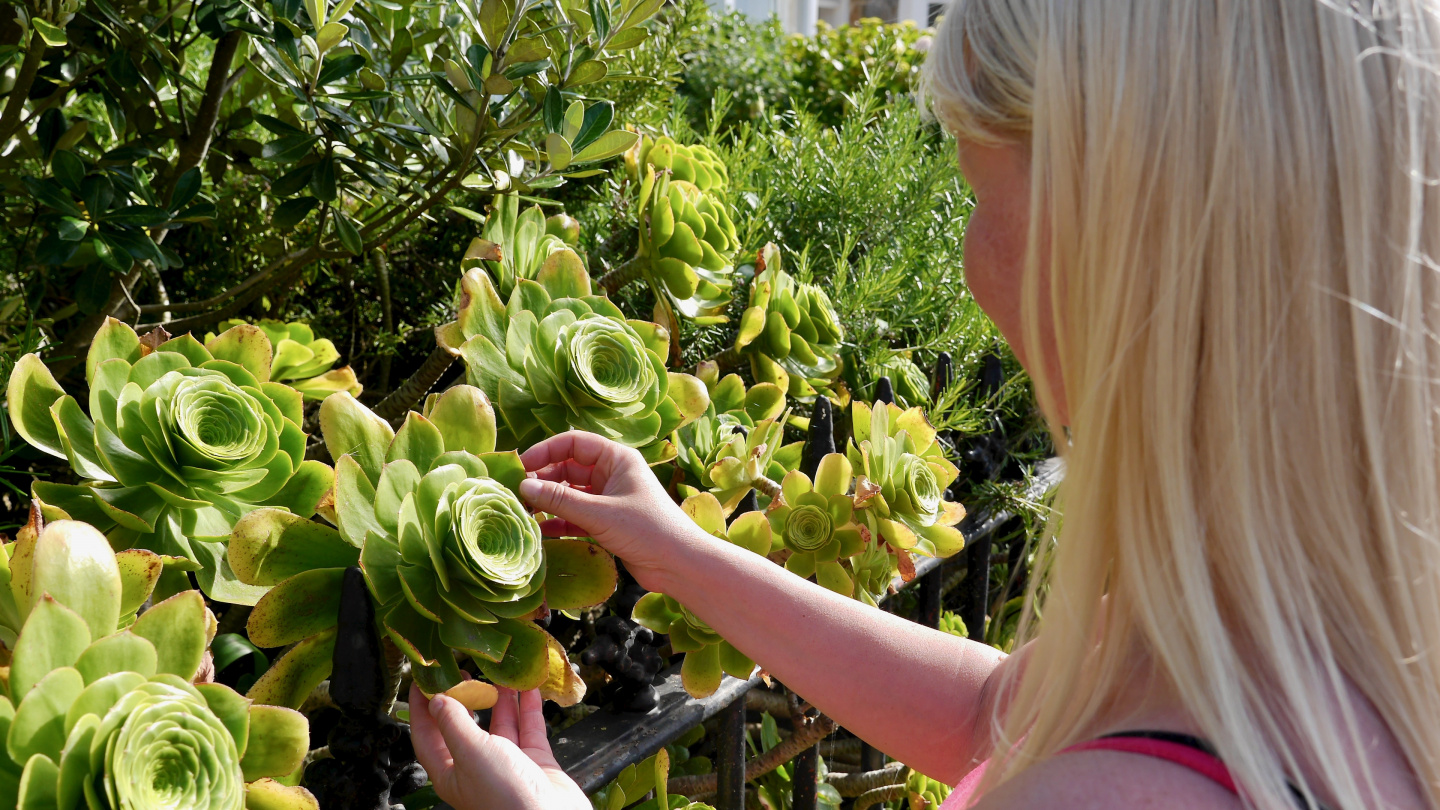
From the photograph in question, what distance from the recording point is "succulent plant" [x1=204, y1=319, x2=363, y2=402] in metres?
1.17

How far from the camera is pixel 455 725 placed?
910mm

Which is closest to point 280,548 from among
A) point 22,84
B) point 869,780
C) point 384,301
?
point 22,84

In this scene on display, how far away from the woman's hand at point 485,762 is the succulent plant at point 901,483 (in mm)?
487

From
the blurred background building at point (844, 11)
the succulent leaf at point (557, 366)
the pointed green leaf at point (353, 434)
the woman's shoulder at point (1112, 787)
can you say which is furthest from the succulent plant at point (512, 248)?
the blurred background building at point (844, 11)

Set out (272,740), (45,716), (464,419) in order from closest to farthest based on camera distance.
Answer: (45,716), (272,740), (464,419)

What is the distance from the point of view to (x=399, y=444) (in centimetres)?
86

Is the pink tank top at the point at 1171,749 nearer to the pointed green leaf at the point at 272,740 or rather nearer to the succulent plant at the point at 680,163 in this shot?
the pointed green leaf at the point at 272,740

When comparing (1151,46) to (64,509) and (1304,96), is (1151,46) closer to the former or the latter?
(1304,96)

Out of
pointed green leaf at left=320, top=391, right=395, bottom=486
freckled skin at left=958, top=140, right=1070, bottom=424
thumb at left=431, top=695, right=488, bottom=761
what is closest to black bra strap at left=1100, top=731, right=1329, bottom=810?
freckled skin at left=958, top=140, right=1070, bottom=424

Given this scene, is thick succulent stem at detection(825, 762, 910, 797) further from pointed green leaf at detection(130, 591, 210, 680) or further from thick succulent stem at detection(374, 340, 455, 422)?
pointed green leaf at detection(130, 591, 210, 680)

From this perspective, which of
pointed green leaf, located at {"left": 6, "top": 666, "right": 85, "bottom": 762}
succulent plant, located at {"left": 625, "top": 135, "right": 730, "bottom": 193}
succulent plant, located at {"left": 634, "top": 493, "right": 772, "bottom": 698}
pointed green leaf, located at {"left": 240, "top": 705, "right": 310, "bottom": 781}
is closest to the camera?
pointed green leaf, located at {"left": 6, "top": 666, "right": 85, "bottom": 762}

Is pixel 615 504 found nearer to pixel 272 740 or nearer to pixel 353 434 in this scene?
pixel 353 434

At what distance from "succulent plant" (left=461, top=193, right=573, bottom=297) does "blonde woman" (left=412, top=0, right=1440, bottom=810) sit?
1.68 feet

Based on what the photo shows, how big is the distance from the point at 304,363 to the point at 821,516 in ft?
2.14
